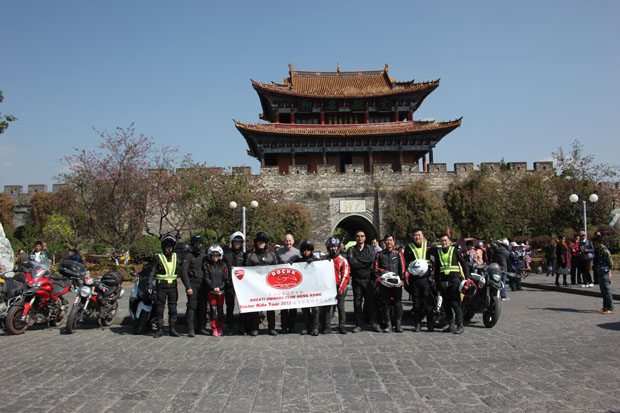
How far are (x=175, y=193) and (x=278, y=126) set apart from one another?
9339 mm

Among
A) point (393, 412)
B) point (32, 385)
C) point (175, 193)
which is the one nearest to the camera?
point (393, 412)

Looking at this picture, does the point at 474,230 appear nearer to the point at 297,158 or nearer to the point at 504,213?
the point at 504,213

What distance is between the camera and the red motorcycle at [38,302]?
6945 millimetres

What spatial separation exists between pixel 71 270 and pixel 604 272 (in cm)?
929

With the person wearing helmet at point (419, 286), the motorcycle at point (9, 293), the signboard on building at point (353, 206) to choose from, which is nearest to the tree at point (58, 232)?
the signboard on building at point (353, 206)

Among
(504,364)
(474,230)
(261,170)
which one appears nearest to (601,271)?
(504,364)

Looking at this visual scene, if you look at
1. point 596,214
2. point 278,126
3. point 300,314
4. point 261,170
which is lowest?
point 300,314

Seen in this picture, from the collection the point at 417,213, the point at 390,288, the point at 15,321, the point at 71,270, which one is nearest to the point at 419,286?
the point at 390,288

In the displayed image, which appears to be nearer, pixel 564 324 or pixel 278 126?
pixel 564 324

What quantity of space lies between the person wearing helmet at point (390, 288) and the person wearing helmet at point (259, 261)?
66.5 inches

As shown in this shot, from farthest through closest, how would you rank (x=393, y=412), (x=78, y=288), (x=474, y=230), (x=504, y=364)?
1. (x=474, y=230)
2. (x=78, y=288)
3. (x=504, y=364)
4. (x=393, y=412)

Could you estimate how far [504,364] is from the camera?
4.69 m

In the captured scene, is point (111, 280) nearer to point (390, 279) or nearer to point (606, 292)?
point (390, 279)

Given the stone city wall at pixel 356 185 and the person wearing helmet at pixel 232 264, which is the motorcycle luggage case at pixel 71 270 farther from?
the stone city wall at pixel 356 185
